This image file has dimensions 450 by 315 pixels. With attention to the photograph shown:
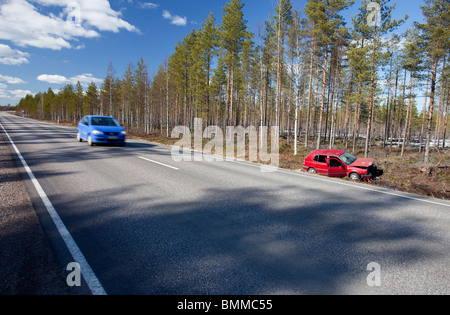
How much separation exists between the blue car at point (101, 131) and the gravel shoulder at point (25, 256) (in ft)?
30.4

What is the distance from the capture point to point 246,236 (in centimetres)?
351

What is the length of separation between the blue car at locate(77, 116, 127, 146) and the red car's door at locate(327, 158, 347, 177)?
12236 mm

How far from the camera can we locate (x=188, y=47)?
109ft

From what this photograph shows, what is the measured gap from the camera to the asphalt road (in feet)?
8.18

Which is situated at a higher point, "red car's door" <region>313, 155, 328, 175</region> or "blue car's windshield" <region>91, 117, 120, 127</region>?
"blue car's windshield" <region>91, 117, 120, 127</region>

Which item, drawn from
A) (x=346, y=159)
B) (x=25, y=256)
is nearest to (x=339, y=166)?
(x=346, y=159)

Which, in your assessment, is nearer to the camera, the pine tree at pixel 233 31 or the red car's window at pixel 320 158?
the red car's window at pixel 320 158

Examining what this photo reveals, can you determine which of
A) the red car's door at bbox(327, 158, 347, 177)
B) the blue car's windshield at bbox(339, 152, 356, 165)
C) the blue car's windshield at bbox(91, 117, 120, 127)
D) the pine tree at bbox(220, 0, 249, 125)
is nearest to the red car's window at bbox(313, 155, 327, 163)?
the red car's door at bbox(327, 158, 347, 177)

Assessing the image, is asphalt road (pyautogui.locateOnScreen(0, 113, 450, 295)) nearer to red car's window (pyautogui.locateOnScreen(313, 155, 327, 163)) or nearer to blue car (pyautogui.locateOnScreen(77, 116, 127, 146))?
red car's window (pyautogui.locateOnScreen(313, 155, 327, 163))

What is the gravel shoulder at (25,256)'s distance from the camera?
90.6 inches

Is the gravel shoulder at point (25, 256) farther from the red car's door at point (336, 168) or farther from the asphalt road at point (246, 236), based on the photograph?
the red car's door at point (336, 168)

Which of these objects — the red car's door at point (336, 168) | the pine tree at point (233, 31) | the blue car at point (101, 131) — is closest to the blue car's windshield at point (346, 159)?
the red car's door at point (336, 168)

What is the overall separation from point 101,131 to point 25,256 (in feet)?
39.4

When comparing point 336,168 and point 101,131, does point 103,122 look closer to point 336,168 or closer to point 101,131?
point 101,131
